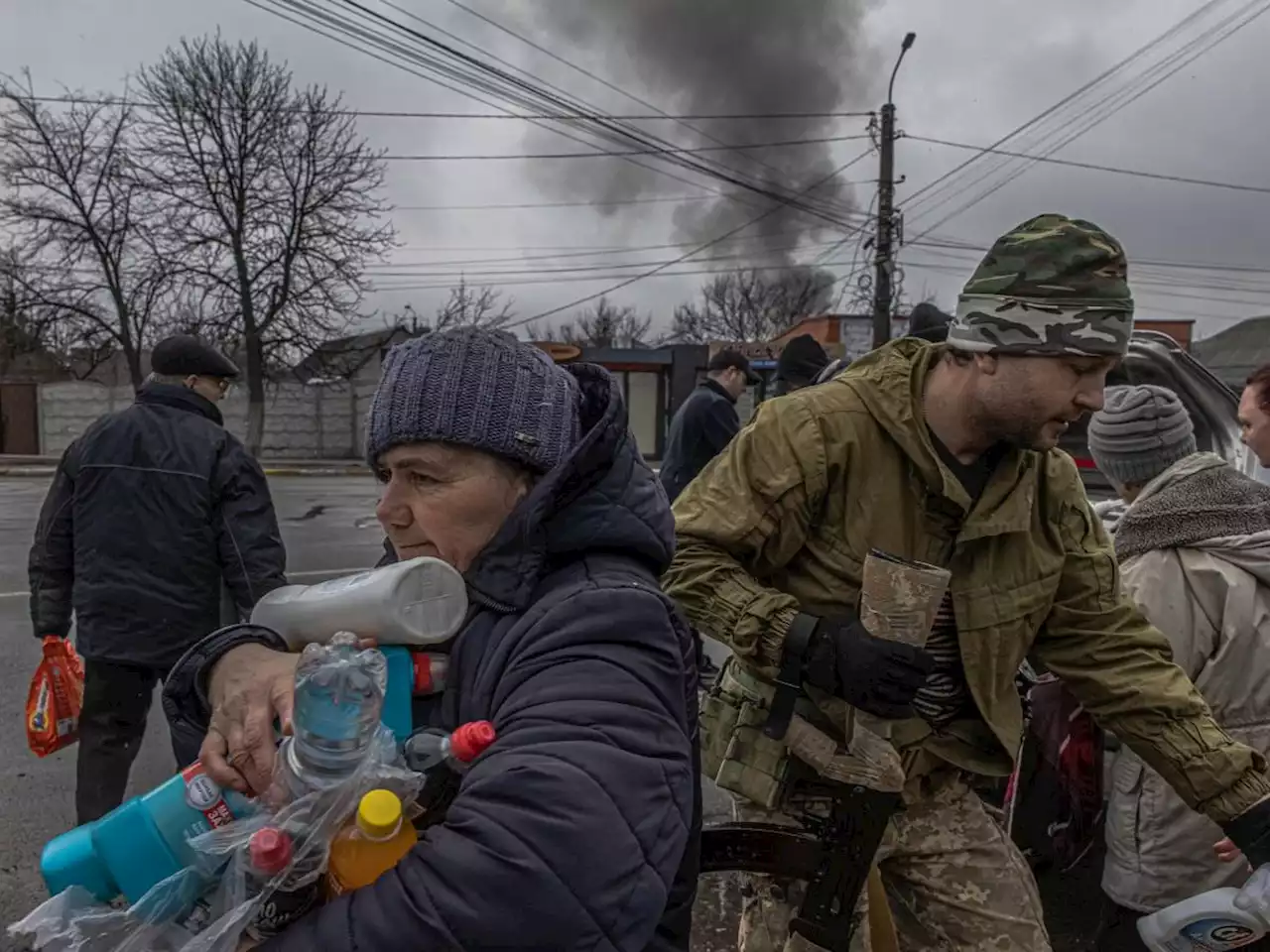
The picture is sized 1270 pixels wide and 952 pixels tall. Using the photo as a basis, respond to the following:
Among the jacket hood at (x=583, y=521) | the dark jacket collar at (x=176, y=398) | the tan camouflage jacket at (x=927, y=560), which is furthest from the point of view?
the dark jacket collar at (x=176, y=398)

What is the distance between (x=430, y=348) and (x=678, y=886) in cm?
79

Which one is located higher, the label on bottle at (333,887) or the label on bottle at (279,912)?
the label on bottle at (333,887)

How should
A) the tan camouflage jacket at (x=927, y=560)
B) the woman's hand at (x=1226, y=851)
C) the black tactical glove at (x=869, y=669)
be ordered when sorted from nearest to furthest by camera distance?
the black tactical glove at (x=869, y=669) < the tan camouflage jacket at (x=927, y=560) < the woman's hand at (x=1226, y=851)

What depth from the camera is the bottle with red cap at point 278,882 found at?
3.04 feet

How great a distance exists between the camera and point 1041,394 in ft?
6.49

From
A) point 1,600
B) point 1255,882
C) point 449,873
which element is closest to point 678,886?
point 449,873

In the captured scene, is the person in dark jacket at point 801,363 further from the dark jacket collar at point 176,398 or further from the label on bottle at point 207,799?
Answer: the label on bottle at point 207,799

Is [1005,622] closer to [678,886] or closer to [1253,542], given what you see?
[1253,542]

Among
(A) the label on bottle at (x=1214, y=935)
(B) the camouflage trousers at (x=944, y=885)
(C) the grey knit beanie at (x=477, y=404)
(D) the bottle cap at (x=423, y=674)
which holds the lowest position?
(A) the label on bottle at (x=1214, y=935)

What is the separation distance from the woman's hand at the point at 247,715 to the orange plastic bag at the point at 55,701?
2.49m

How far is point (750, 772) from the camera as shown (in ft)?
6.95

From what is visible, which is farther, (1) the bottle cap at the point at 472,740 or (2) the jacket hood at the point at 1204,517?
(2) the jacket hood at the point at 1204,517

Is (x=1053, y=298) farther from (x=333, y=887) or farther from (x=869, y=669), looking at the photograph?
(x=333, y=887)

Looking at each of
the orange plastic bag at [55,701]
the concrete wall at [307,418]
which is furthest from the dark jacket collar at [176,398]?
the concrete wall at [307,418]
